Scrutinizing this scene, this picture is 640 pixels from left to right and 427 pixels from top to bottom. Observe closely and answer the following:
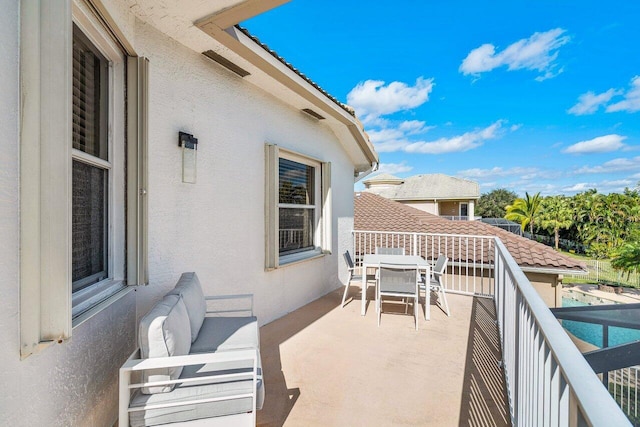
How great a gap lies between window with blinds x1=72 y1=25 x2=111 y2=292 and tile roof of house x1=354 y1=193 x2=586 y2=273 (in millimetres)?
7441

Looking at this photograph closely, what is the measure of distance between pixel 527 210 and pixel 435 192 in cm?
1849

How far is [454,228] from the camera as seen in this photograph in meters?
8.88

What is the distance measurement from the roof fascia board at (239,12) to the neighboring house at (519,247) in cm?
538

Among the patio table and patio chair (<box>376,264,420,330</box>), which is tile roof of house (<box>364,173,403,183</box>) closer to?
the patio table

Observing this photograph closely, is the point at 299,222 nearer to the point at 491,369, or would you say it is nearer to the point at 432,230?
the point at 491,369

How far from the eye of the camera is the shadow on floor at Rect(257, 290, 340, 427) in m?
2.29

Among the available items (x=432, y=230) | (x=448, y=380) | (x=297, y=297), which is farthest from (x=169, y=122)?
(x=432, y=230)

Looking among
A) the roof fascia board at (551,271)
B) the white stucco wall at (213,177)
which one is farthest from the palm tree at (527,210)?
the white stucco wall at (213,177)

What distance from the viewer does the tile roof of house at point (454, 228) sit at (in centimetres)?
634

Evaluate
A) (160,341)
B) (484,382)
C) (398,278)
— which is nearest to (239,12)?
(160,341)

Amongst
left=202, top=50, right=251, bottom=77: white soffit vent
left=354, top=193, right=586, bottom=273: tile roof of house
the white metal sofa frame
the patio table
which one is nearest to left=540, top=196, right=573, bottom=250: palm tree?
left=354, top=193, right=586, bottom=273: tile roof of house

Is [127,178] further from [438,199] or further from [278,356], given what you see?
[438,199]

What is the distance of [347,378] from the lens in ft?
9.05

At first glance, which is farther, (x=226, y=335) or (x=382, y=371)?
(x=382, y=371)
